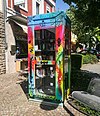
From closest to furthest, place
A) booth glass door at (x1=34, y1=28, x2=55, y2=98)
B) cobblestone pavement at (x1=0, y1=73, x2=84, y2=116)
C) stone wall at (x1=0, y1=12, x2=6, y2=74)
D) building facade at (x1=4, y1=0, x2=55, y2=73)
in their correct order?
cobblestone pavement at (x1=0, y1=73, x2=84, y2=116)
booth glass door at (x1=34, y1=28, x2=55, y2=98)
stone wall at (x1=0, y1=12, x2=6, y2=74)
building facade at (x1=4, y1=0, x2=55, y2=73)

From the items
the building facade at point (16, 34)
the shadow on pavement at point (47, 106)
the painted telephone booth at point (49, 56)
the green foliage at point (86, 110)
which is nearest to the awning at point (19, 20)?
the building facade at point (16, 34)

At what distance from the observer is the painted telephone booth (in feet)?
18.8

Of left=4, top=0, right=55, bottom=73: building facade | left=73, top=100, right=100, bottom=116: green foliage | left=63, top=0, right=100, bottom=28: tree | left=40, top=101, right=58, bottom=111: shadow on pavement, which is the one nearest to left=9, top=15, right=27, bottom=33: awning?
left=4, top=0, right=55, bottom=73: building facade

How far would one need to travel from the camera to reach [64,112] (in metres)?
5.45

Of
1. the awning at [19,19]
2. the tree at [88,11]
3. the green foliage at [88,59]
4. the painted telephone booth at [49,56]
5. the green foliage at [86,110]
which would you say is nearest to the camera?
the green foliage at [86,110]

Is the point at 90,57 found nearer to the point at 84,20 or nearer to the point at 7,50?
the point at 7,50

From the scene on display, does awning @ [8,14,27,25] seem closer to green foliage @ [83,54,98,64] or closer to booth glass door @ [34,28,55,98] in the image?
booth glass door @ [34,28,55,98]

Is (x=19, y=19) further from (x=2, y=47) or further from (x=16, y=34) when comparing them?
(x=2, y=47)

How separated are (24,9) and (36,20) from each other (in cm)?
988

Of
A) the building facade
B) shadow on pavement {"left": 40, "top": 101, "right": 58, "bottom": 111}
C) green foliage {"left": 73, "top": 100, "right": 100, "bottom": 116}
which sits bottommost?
shadow on pavement {"left": 40, "top": 101, "right": 58, "bottom": 111}

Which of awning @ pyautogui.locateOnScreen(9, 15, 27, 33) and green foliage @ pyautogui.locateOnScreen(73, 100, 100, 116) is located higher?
awning @ pyautogui.locateOnScreen(9, 15, 27, 33)

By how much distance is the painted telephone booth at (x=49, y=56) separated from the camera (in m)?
5.73

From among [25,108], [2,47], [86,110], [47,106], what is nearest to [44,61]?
[47,106]

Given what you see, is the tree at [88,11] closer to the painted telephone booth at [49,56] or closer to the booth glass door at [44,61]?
the painted telephone booth at [49,56]
